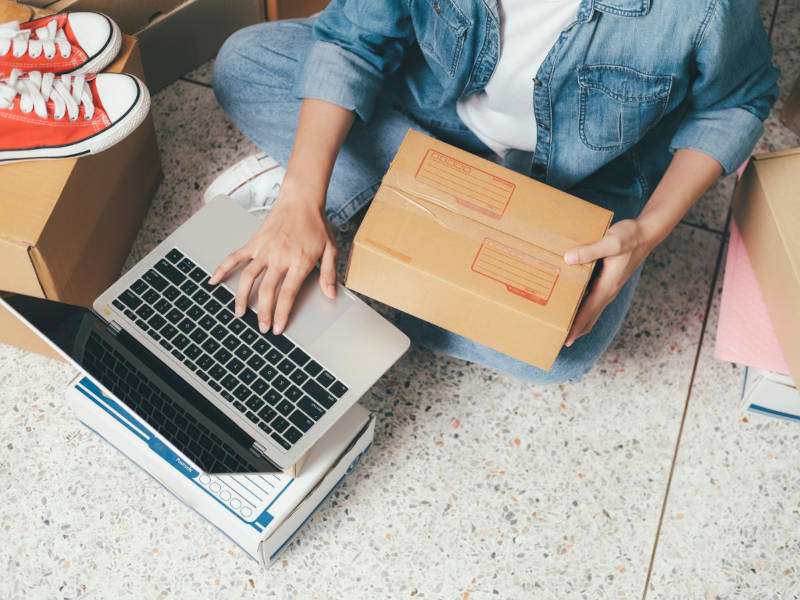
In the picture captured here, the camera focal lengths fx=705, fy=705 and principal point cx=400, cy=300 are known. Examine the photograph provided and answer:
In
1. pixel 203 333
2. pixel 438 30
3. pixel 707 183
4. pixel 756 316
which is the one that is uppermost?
pixel 438 30

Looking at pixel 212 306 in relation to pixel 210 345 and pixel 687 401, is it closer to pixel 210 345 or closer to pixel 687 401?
pixel 210 345

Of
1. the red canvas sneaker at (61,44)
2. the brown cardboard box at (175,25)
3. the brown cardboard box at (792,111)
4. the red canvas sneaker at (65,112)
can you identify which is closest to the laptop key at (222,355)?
the red canvas sneaker at (65,112)

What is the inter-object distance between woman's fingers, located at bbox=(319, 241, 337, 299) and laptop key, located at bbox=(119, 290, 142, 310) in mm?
219

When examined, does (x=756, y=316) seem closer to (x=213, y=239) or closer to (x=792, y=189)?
(x=792, y=189)

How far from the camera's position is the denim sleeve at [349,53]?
2.93ft

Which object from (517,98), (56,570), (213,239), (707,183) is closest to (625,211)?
(707,183)

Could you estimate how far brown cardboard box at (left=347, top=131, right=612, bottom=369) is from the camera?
0.71 meters

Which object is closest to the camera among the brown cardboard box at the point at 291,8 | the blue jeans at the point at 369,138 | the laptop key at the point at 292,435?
the laptop key at the point at 292,435

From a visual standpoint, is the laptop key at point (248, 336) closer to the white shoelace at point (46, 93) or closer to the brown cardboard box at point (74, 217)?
the brown cardboard box at point (74, 217)

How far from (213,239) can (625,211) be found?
587 mm

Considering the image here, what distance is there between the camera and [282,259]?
32.9 inches

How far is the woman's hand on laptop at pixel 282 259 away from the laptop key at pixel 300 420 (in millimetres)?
99

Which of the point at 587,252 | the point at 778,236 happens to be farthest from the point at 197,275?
the point at 778,236

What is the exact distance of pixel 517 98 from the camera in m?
0.92
